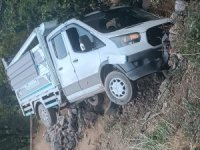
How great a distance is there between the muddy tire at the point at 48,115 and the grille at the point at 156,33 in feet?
15.6

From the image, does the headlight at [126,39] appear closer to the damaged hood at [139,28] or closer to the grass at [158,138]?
the damaged hood at [139,28]

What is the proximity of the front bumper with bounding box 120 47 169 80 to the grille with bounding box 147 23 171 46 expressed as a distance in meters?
0.16

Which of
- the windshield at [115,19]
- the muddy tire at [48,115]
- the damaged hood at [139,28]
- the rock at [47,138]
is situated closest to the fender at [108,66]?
the damaged hood at [139,28]

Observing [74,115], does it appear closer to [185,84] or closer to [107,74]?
[107,74]

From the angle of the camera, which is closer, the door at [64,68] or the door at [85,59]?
the door at [85,59]

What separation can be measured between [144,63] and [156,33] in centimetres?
66

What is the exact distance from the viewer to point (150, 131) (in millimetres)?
7930

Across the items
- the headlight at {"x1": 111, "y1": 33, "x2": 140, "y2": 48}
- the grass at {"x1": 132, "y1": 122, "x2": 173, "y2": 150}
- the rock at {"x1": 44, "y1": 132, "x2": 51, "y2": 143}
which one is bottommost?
the rock at {"x1": 44, "y1": 132, "x2": 51, "y2": 143}

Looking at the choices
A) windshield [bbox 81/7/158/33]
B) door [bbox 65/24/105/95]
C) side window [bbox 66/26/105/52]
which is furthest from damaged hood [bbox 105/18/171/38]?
side window [bbox 66/26/105/52]

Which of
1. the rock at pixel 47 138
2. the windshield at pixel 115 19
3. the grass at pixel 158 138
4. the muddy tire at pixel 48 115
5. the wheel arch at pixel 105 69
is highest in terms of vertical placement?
the windshield at pixel 115 19

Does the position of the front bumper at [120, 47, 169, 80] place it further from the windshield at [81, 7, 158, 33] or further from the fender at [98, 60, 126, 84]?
the windshield at [81, 7, 158, 33]

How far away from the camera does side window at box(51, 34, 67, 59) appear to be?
9555mm

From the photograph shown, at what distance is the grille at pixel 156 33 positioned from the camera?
812cm

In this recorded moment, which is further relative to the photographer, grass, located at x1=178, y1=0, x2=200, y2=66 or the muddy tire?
the muddy tire
